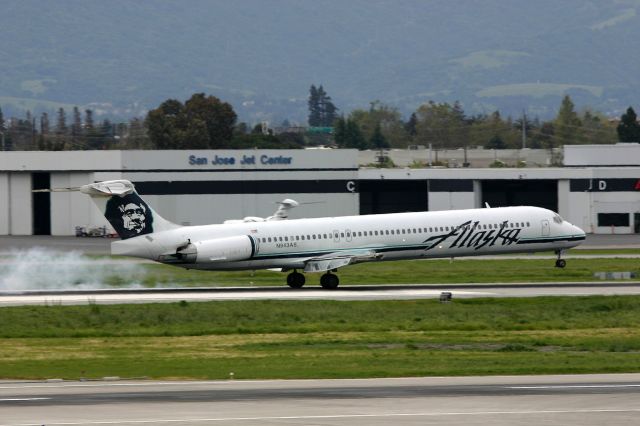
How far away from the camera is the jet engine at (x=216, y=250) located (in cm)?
6141

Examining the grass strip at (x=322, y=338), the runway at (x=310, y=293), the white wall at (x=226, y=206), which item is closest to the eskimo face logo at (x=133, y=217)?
the runway at (x=310, y=293)

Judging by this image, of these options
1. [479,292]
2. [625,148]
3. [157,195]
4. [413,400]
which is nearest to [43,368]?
[413,400]

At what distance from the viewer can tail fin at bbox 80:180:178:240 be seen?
2391 inches

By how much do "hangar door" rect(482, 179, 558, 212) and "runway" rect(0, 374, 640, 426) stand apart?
3671 inches

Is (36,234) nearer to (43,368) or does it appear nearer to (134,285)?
(134,285)

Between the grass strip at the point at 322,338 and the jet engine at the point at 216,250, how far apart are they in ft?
25.7

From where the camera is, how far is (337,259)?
63438 mm

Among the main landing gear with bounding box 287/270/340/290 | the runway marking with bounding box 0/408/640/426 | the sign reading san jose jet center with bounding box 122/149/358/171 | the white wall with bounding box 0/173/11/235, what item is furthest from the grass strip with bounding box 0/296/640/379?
the white wall with bounding box 0/173/11/235

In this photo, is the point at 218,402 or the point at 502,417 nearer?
the point at 502,417

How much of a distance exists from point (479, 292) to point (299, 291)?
9096 millimetres

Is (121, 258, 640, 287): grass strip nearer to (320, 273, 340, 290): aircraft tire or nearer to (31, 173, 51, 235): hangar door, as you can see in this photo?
(320, 273, 340, 290): aircraft tire

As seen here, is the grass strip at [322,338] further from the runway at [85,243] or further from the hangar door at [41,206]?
the hangar door at [41,206]

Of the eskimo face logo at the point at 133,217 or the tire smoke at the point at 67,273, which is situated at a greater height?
the eskimo face logo at the point at 133,217

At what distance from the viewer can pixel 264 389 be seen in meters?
31.2
